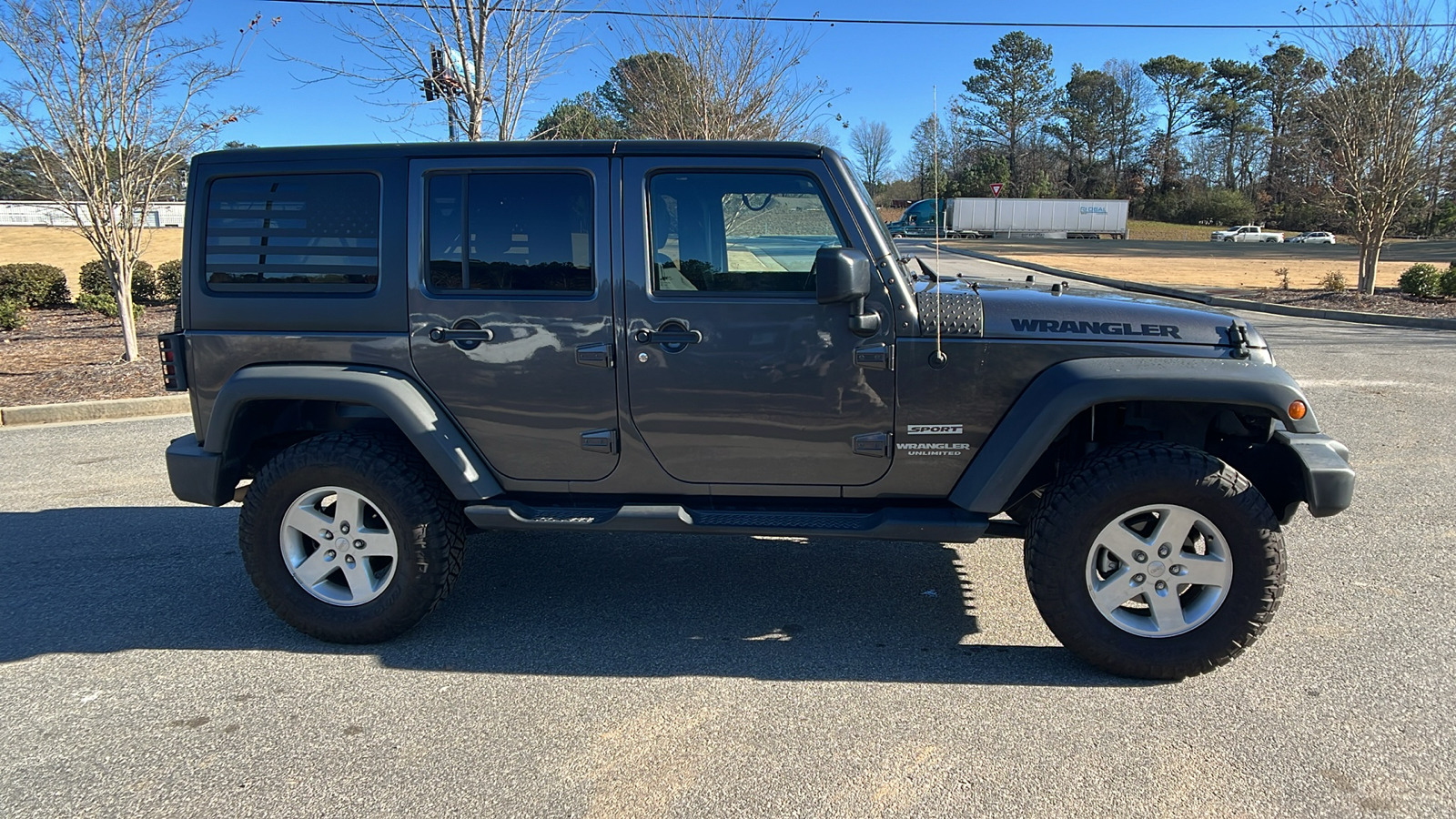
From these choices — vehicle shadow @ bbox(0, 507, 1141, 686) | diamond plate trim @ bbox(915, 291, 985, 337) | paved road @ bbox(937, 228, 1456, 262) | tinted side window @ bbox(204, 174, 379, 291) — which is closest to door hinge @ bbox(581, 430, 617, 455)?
vehicle shadow @ bbox(0, 507, 1141, 686)

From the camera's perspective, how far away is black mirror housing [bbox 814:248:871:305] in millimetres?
2988

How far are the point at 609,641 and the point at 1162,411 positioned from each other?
2389mm

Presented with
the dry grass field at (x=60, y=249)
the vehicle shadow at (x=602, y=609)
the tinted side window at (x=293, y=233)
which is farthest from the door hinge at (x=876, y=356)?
the dry grass field at (x=60, y=249)

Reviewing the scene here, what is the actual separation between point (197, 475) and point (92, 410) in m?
6.01

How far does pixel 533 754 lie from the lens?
276 centimetres

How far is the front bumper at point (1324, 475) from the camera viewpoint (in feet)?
9.90

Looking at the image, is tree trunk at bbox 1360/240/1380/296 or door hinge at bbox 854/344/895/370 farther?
tree trunk at bbox 1360/240/1380/296

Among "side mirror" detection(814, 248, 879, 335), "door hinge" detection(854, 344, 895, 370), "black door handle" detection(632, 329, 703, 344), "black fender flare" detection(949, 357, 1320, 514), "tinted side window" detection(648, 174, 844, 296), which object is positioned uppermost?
"tinted side window" detection(648, 174, 844, 296)

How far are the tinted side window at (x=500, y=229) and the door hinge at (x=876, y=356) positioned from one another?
119cm

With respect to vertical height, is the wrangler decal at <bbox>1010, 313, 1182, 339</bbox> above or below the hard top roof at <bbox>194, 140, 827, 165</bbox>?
below

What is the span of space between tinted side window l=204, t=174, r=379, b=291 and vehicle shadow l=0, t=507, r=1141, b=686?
58.1 inches

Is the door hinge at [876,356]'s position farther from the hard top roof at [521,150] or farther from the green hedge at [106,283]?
the green hedge at [106,283]

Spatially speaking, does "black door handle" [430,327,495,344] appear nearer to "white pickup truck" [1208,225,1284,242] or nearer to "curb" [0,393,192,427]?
"curb" [0,393,192,427]

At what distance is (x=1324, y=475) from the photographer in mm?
→ 3021
